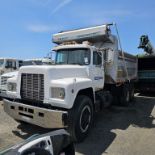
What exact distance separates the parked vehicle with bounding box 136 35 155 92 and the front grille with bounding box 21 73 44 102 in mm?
9948

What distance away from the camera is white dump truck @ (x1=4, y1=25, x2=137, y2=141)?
5523 millimetres

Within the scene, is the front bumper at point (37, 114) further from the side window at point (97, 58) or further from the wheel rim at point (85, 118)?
the side window at point (97, 58)

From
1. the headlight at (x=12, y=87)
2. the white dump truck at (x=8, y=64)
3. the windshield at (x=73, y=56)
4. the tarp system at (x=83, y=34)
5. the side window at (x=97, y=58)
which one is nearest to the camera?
the headlight at (x=12, y=87)

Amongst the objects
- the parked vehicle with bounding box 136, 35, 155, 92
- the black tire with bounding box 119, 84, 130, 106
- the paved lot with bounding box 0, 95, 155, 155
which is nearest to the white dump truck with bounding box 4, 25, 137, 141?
the paved lot with bounding box 0, 95, 155, 155

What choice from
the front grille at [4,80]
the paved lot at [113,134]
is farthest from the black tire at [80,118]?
the front grille at [4,80]

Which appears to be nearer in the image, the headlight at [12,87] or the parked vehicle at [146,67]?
the headlight at [12,87]

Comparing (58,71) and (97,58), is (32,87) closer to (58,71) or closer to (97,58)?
(58,71)

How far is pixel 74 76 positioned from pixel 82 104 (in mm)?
1083

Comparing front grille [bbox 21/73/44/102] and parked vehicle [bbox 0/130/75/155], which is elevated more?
front grille [bbox 21/73/44/102]

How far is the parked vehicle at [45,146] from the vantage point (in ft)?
8.65

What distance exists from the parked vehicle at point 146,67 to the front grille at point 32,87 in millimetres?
9948

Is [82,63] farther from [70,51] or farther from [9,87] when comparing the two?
[9,87]

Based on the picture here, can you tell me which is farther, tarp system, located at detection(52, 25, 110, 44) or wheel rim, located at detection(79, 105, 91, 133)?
tarp system, located at detection(52, 25, 110, 44)

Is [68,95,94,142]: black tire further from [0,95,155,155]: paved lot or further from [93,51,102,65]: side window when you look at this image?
[93,51,102,65]: side window
